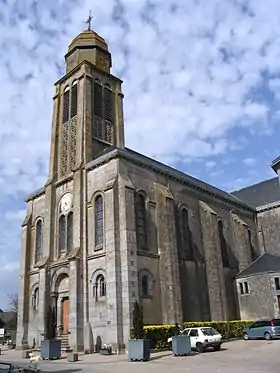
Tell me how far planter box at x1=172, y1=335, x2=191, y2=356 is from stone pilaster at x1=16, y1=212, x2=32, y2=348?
603 inches

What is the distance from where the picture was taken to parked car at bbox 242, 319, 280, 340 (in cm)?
2541

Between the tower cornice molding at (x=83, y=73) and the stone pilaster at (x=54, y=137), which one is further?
the tower cornice molding at (x=83, y=73)

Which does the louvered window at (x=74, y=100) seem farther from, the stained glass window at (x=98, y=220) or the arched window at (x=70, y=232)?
the stained glass window at (x=98, y=220)

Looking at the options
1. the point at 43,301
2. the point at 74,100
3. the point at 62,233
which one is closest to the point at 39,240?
the point at 62,233

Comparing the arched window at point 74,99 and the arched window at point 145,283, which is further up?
the arched window at point 74,99

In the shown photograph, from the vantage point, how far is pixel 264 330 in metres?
26.1

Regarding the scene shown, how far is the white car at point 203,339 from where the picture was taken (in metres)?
21.5

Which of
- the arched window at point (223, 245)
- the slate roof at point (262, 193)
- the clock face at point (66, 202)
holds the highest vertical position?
the slate roof at point (262, 193)

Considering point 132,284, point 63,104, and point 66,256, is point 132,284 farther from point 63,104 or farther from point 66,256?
point 63,104

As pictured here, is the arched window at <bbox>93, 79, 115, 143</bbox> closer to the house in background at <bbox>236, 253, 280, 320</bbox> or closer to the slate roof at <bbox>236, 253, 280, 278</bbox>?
the slate roof at <bbox>236, 253, 280, 278</bbox>

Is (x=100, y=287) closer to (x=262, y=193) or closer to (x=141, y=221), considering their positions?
(x=141, y=221)

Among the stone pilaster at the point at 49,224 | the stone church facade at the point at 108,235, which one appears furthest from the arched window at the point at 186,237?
the stone pilaster at the point at 49,224

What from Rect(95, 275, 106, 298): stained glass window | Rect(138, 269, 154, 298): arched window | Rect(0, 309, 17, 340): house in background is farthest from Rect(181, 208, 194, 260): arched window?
Rect(0, 309, 17, 340): house in background

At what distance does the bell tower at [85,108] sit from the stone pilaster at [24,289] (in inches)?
217
